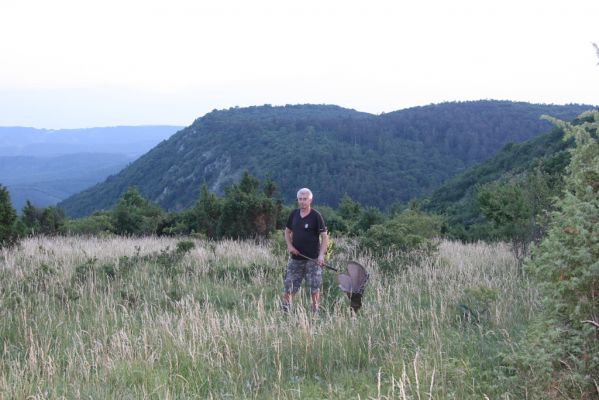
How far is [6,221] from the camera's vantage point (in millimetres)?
12344

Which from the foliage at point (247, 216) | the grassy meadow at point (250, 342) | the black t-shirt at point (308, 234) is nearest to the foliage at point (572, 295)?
the grassy meadow at point (250, 342)

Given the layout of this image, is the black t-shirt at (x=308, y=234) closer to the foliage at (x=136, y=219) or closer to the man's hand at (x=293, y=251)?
the man's hand at (x=293, y=251)

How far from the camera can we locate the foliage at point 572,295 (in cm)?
297

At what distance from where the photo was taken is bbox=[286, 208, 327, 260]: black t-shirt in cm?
684

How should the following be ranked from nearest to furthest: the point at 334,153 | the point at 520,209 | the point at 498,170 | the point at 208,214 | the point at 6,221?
the point at 520,209, the point at 6,221, the point at 208,214, the point at 498,170, the point at 334,153

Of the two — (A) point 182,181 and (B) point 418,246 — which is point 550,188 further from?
(A) point 182,181

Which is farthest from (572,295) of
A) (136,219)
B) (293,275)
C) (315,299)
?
(136,219)

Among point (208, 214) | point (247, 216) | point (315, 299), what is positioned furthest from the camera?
→ point (208, 214)

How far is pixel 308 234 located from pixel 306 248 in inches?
6.7

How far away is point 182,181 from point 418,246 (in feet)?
300

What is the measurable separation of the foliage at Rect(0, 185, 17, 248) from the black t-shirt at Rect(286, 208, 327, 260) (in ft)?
25.3

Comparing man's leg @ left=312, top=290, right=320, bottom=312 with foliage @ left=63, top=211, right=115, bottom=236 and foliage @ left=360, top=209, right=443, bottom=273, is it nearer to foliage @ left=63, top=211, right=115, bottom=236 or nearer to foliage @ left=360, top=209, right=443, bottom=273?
foliage @ left=360, top=209, right=443, bottom=273

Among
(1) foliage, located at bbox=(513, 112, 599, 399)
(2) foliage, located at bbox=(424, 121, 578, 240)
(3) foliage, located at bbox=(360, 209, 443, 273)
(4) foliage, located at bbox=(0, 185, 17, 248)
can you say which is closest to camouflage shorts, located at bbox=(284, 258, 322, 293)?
(3) foliage, located at bbox=(360, 209, 443, 273)

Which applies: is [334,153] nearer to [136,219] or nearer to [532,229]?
[136,219]
